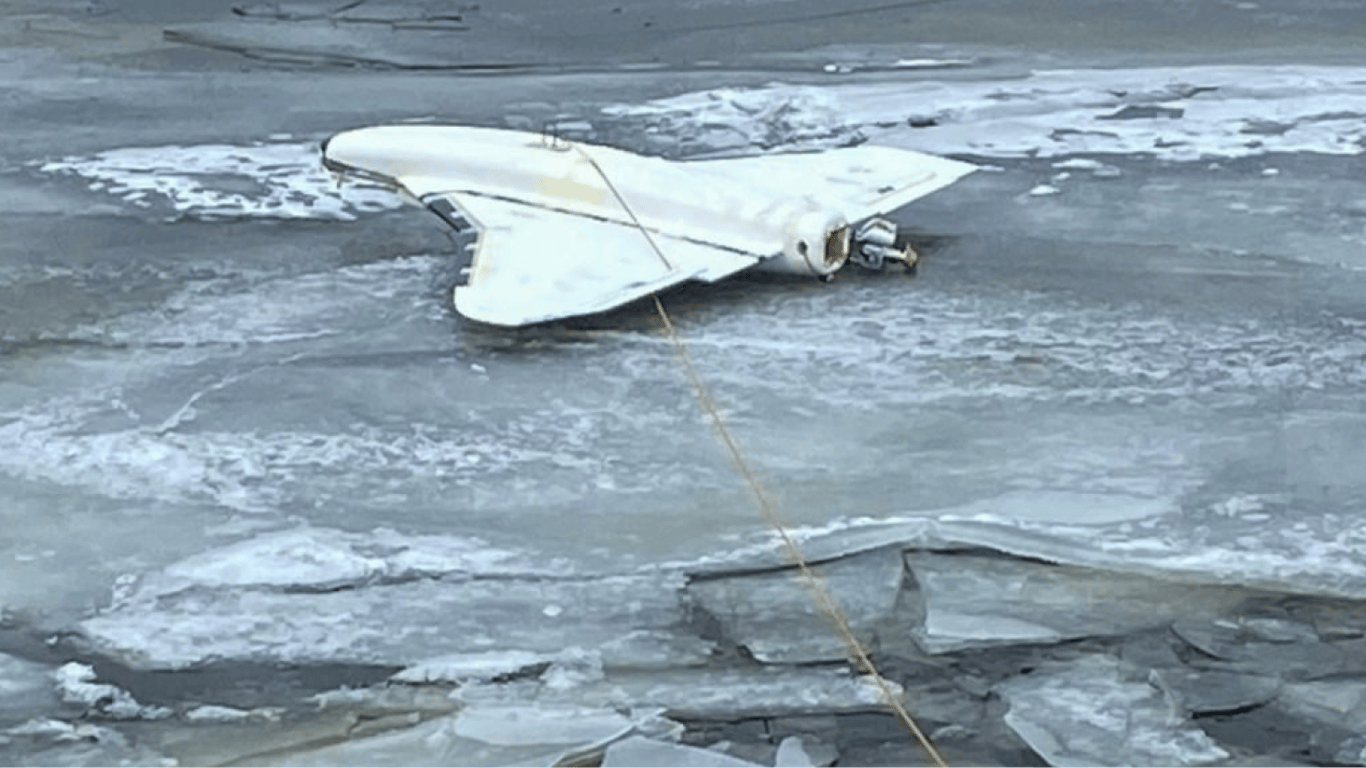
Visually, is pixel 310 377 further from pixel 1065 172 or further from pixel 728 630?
pixel 1065 172

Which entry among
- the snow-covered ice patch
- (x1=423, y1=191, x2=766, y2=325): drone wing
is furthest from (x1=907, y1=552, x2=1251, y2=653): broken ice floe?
(x1=423, y1=191, x2=766, y2=325): drone wing

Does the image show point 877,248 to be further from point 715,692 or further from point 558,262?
point 715,692

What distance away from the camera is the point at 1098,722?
7.04 m

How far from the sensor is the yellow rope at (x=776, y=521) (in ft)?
23.6

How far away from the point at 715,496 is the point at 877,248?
102 inches

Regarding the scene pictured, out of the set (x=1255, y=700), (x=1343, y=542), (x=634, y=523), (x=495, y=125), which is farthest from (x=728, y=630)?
(x=495, y=125)

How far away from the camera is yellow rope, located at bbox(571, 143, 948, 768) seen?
7.19 metres

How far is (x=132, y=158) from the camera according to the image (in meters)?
12.6

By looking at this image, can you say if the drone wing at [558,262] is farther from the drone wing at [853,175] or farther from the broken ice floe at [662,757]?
the broken ice floe at [662,757]

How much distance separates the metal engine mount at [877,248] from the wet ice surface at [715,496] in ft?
0.43

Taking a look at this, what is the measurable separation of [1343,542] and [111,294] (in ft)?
21.6

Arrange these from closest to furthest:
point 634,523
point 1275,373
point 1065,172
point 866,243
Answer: point 634,523 < point 1275,373 < point 866,243 < point 1065,172

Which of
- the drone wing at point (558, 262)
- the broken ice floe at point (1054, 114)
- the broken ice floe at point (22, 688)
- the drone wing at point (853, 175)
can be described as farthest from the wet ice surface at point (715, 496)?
the broken ice floe at point (1054, 114)

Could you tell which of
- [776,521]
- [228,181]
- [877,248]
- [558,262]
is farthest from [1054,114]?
[776,521]
